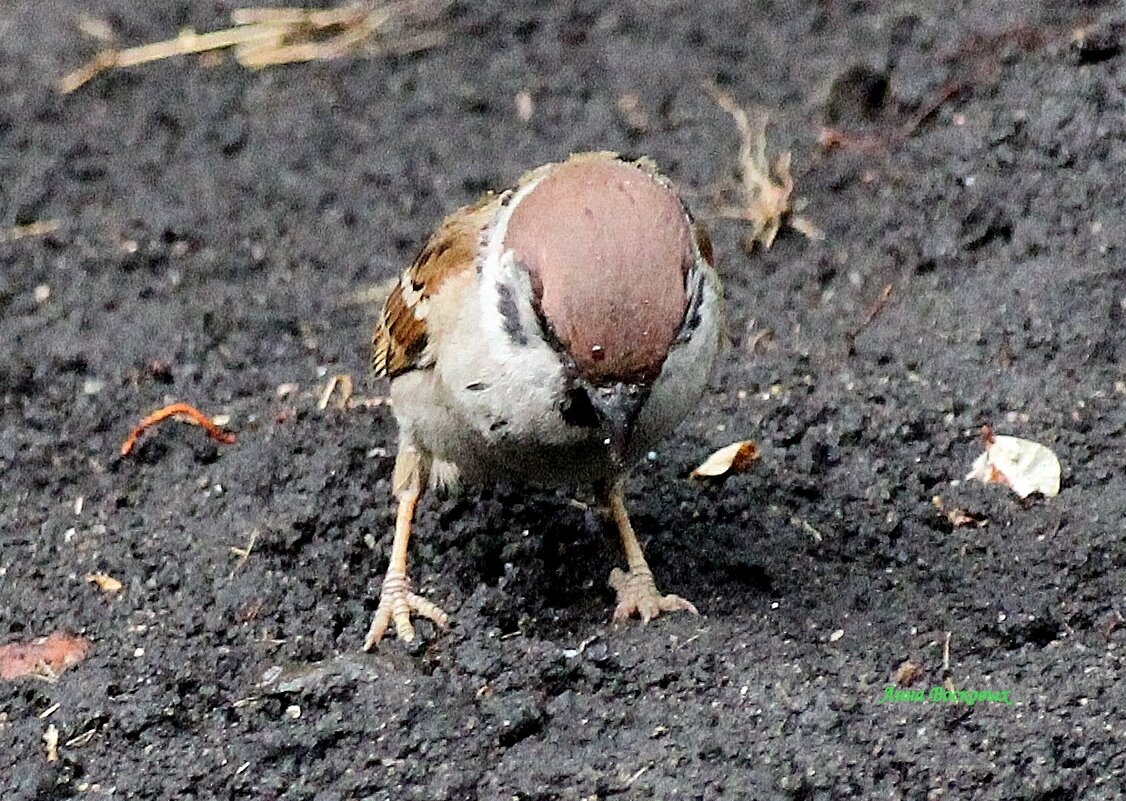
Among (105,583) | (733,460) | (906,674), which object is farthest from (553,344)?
(105,583)

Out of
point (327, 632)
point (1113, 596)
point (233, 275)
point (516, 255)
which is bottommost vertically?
point (1113, 596)

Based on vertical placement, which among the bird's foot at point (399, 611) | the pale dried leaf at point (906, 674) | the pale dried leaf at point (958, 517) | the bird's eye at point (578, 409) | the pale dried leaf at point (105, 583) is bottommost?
the pale dried leaf at point (906, 674)

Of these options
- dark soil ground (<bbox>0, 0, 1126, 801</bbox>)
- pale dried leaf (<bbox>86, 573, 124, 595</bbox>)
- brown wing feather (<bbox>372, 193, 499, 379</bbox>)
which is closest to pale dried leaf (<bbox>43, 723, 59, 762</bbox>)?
dark soil ground (<bbox>0, 0, 1126, 801</bbox>)

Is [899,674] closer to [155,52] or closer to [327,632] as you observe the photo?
[327,632]

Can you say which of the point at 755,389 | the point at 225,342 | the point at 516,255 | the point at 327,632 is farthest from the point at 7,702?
the point at 755,389

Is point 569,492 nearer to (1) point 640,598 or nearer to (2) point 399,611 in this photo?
(1) point 640,598

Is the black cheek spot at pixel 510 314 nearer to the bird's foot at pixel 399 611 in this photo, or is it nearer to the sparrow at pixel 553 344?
the sparrow at pixel 553 344

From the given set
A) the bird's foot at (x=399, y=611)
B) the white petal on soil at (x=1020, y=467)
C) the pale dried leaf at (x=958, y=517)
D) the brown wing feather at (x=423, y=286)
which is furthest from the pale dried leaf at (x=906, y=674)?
the brown wing feather at (x=423, y=286)
